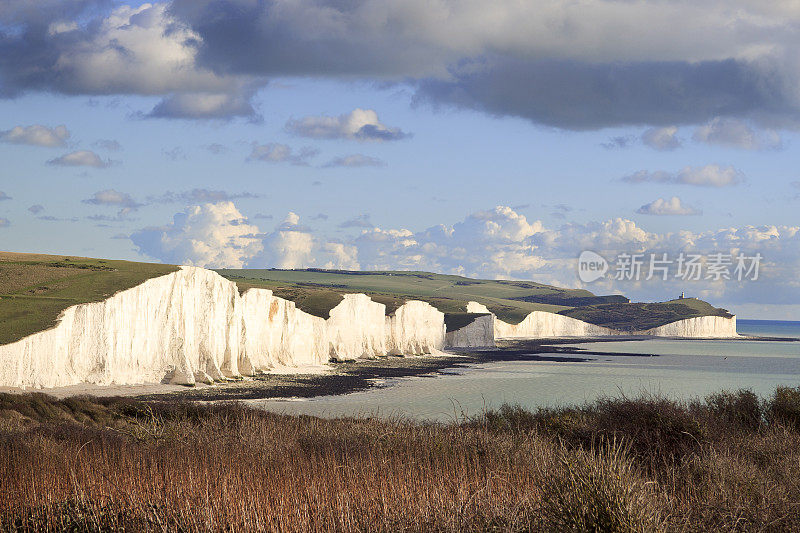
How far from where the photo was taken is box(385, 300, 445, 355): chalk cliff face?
104812mm

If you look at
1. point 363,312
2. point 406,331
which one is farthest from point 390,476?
point 406,331

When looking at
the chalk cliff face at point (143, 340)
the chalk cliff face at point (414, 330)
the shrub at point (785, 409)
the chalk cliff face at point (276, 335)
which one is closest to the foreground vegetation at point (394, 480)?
the shrub at point (785, 409)

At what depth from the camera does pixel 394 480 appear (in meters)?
10.6

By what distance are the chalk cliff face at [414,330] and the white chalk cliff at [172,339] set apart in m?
21.4

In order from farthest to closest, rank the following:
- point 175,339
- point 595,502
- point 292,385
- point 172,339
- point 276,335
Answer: point 276,335
point 292,385
point 175,339
point 172,339
point 595,502

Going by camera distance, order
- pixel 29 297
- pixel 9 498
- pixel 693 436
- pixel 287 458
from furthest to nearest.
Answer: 1. pixel 29 297
2. pixel 693 436
3. pixel 287 458
4. pixel 9 498

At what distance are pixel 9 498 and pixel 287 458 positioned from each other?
3.93 m

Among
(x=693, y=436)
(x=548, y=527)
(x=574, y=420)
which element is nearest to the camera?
(x=548, y=527)

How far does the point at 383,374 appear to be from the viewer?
2867 inches

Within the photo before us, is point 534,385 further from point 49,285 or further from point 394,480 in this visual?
point 394,480

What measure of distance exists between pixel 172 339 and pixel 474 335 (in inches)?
3655

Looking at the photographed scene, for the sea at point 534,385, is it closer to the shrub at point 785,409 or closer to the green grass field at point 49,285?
the shrub at point 785,409

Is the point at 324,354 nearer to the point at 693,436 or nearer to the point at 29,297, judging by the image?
the point at 29,297

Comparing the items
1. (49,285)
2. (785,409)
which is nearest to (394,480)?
(785,409)
